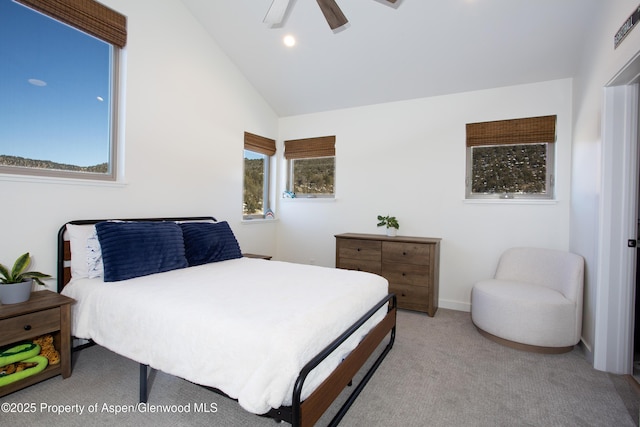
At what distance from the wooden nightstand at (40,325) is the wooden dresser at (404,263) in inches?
104

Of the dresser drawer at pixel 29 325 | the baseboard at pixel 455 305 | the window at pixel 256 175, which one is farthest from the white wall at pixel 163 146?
the baseboard at pixel 455 305

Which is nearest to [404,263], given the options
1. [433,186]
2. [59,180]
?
[433,186]

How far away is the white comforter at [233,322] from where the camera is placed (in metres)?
1.33

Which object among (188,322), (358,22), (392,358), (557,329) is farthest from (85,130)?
(557,329)

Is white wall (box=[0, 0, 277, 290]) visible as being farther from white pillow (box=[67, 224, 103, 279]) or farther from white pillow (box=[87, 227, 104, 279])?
white pillow (box=[87, 227, 104, 279])

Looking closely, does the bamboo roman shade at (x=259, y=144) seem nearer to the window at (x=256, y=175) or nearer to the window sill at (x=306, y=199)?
the window at (x=256, y=175)

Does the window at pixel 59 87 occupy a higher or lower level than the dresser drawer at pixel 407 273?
higher

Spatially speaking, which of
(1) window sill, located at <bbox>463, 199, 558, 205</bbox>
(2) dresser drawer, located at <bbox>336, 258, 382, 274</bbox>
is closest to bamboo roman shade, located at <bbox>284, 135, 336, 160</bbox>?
(2) dresser drawer, located at <bbox>336, 258, 382, 274</bbox>

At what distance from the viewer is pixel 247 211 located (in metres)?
4.46

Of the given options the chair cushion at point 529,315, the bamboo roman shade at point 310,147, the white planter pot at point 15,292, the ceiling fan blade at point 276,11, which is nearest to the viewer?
the white planter pot at point 15,292

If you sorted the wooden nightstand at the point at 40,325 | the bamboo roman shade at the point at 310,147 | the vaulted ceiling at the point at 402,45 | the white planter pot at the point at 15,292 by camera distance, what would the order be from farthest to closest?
the bamboo roman shade at the point at 310,147 < the vaulted ceiling at the point at 402,45 < the white planter pot at the point at 15,292 < the wooden nightstand at the point at 40,325

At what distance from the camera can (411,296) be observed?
3.50 metres

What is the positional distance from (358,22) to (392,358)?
10.1 ft

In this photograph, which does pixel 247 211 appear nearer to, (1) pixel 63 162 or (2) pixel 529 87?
(1) pixel 63 162
